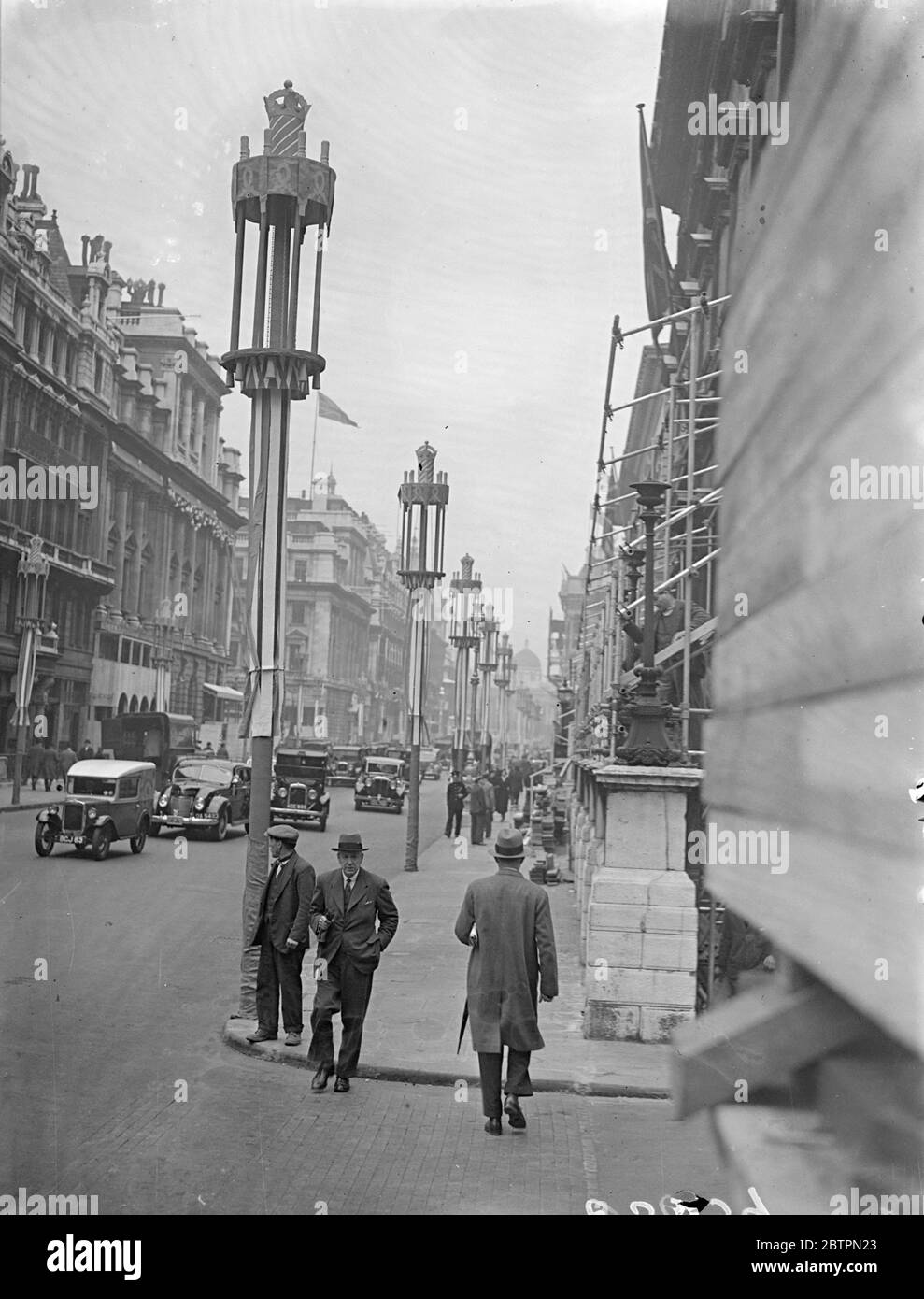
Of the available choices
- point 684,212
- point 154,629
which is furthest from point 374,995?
point 684,212

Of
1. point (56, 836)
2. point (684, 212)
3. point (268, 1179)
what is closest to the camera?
point (268, 1179)

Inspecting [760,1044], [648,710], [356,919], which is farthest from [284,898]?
[760,1044]

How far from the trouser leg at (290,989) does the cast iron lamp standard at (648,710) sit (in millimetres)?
2909

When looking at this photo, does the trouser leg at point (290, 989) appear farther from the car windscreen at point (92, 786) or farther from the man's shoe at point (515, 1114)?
the car windscreen at point (92, 786)

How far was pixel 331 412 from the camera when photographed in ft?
38.1

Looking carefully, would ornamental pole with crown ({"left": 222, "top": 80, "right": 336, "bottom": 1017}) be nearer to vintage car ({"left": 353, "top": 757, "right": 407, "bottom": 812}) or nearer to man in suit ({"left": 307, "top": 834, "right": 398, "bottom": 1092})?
man in suit ({"left": 307, "top": 834, "right": 398, "bottom": 1092})

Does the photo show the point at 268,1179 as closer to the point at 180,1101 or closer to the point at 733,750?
the point at 180,1101

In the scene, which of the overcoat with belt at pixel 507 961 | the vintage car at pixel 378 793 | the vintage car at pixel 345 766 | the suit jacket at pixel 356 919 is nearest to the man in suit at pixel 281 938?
the suit jacket at pixel 356 919

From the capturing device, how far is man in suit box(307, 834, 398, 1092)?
808cm

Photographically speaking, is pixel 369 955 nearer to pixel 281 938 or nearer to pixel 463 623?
pixel 281 938

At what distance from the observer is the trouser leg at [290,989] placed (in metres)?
9.12

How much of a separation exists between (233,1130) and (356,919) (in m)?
1.63

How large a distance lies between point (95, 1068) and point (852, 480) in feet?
20.0

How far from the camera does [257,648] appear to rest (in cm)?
1004
